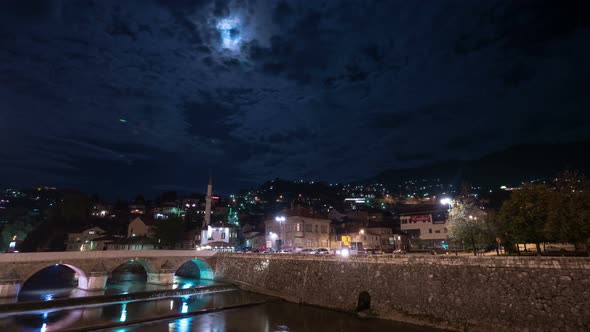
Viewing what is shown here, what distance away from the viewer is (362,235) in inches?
2398

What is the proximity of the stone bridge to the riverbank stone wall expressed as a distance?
53.5 ft

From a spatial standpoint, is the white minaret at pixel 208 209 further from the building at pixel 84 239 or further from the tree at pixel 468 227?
the tree at pixel 468 227

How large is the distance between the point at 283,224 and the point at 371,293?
109ft

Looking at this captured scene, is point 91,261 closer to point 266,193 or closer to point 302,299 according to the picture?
point 302,299

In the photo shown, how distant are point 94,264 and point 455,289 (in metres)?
37.6

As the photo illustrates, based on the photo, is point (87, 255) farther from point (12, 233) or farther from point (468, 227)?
point (12, 233)

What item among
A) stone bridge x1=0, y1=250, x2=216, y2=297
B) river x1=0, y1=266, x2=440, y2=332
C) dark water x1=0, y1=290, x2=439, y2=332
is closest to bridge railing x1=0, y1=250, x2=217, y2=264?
stone bridge x1=0, y1=250, x2=216, y2=297

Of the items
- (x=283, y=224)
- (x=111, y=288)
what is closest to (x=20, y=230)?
(x=111, y=288)

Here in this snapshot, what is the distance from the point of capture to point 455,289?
22.0 m

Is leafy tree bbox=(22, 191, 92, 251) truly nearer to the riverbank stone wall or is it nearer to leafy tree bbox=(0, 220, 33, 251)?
leafy tree bbox=(0, 220, 33, 251)

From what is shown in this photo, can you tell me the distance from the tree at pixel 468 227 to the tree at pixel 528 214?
3967mm

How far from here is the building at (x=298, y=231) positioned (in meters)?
56.8

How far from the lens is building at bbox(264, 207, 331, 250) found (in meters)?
56.8

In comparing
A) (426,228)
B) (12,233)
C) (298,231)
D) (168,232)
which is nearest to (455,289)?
(298,231)
